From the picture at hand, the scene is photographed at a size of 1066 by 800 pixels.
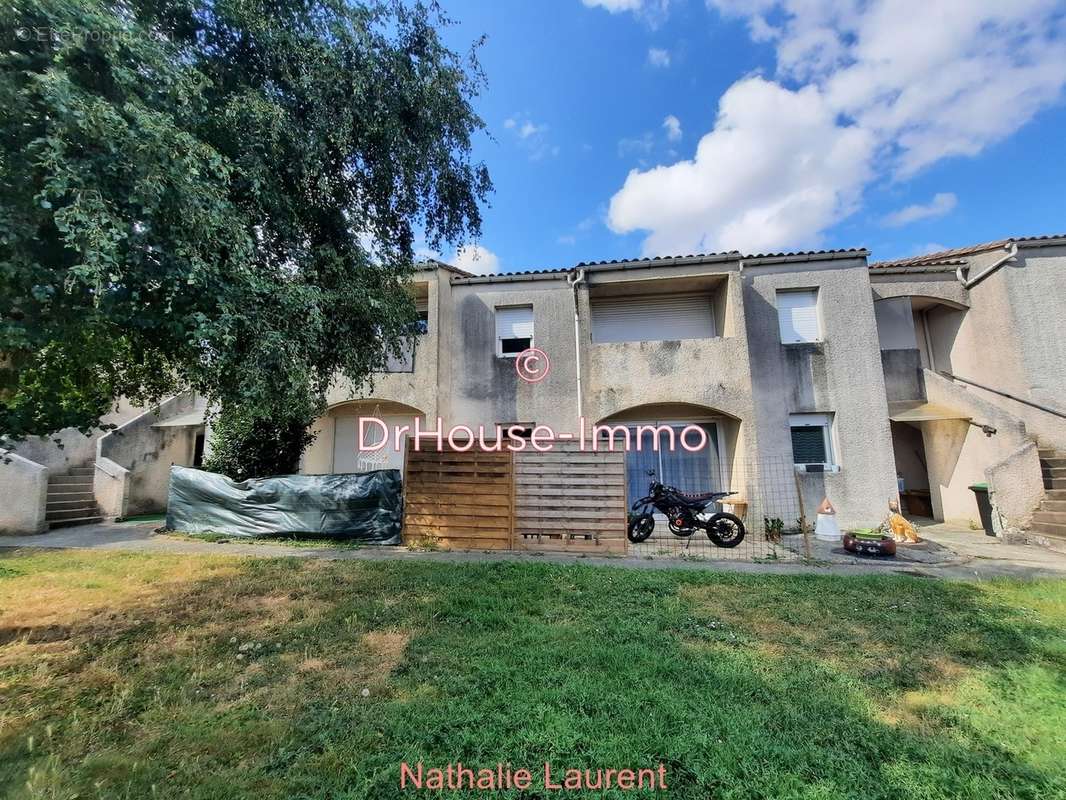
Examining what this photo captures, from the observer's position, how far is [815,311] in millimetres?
12148

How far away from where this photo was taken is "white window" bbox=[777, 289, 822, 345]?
12094 millimetres

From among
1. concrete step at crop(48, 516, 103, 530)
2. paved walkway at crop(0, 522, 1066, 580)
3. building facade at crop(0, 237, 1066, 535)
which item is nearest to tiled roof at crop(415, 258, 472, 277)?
building facade at crop(0, 237, 1066, 535)

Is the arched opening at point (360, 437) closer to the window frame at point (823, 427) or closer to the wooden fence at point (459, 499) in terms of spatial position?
the wooden fence at point (459, 499)

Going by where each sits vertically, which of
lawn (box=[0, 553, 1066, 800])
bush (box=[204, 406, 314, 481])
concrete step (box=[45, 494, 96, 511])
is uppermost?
bush (box=[204, 406, 314, 481])

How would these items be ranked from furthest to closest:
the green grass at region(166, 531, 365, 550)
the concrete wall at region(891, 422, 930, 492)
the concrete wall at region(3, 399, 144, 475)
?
the concrete wall at region(891, 422, 930, 492), the concrete wall at region(3, 399, 144, 475), the green grass at region(166, 531, 365, 550)

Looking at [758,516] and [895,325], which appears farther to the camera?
[895,325]

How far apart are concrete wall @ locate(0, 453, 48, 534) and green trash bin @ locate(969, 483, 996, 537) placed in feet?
72.9

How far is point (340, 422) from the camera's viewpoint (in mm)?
14305

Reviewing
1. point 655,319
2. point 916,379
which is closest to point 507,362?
point 655,319

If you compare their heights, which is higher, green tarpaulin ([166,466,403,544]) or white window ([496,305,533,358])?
white window ([496,305,533,358])

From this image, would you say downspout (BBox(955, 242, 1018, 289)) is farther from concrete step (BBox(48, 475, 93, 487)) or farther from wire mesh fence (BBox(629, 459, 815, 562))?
concrete step (BBox(48, 475, 93, 487))

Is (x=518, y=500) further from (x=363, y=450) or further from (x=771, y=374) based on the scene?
(x=771, y=374)

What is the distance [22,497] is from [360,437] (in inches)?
307

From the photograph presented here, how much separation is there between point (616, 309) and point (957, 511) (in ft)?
33.8
